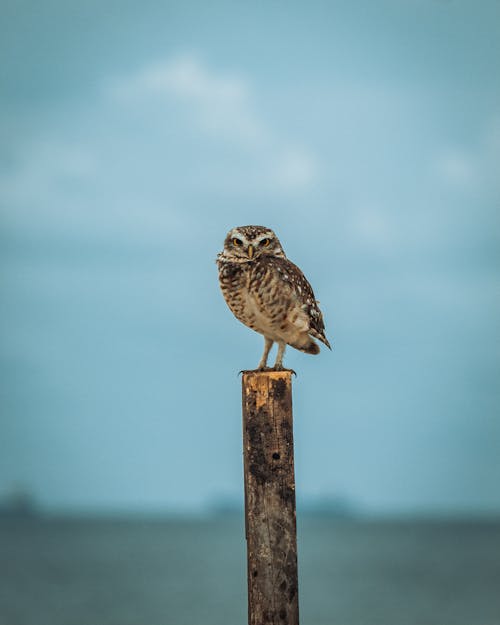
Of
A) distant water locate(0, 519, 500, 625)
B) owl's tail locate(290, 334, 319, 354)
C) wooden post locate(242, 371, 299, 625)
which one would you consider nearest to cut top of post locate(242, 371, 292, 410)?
wooden post locate(242, 371, 299, 625)

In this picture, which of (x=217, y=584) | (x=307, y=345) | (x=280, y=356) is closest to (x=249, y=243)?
(x=280, y=356)

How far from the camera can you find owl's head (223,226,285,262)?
26.1 ft

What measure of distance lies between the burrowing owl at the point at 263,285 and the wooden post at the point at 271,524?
1.77 metres

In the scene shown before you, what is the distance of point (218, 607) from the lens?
43906 mm

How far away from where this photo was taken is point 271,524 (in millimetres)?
6215

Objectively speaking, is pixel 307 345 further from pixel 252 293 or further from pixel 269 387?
pixel 269 387

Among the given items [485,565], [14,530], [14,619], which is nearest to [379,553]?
[485,565]

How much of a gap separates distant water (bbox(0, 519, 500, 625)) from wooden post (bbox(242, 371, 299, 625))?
1318 inches

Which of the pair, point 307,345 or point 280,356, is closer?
point 280,356

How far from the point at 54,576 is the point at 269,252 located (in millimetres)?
53484

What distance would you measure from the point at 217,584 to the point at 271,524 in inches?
1981

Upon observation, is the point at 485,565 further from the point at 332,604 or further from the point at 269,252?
the point at 269,252

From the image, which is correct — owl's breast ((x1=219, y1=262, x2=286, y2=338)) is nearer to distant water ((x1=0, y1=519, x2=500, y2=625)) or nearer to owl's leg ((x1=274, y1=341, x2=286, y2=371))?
owl's leg ((x1=274, y1=341, x2=286, y2=371))

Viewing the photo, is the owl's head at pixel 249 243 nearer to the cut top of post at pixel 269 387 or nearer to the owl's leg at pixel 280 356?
the owl's leg at pixel 280 356
